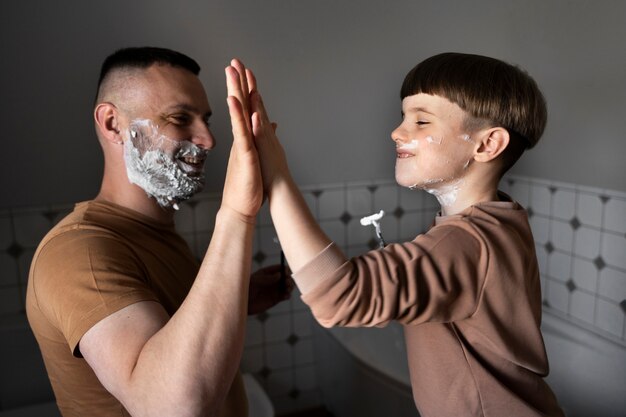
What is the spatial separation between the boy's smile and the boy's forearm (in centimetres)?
26

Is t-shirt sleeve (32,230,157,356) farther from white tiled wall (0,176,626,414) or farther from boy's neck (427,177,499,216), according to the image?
white tiled wall (0,176,626,414)

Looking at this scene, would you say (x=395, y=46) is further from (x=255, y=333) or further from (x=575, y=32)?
(x=255, y=333)

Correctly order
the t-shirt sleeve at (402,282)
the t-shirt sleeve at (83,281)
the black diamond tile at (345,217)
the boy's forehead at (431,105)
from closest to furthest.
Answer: the t-shirt sleeve at (402,282), the t-shirt sleeve at (83,281), the boy's forehead at (431,105), the black diamond tile at (345,217)

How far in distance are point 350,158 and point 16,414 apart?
1.55m

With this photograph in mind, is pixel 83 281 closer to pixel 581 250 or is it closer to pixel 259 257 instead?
pixel 259 257

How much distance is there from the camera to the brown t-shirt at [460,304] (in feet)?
2.25

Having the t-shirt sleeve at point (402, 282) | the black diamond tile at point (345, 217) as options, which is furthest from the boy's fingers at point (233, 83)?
the black diamond tile at point (345, 217)

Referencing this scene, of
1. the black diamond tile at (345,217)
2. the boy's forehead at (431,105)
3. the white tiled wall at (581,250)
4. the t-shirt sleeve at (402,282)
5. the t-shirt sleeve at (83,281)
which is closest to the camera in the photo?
the t-shirt sleeve at (402,282)

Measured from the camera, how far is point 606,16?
1.83 meters

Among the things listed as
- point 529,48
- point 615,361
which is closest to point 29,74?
point 529,48

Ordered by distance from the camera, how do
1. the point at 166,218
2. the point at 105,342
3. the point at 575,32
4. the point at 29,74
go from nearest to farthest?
the point at 105,342, the point at 166,218, the point at 29,74, the point at 575,32

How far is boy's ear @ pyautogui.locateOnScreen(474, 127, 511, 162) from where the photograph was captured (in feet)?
2.90

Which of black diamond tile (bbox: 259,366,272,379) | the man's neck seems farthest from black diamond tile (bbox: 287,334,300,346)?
the man's neck

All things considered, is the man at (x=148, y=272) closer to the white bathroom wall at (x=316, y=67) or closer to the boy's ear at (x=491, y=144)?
the boy's ear at (x=491, y=144)
